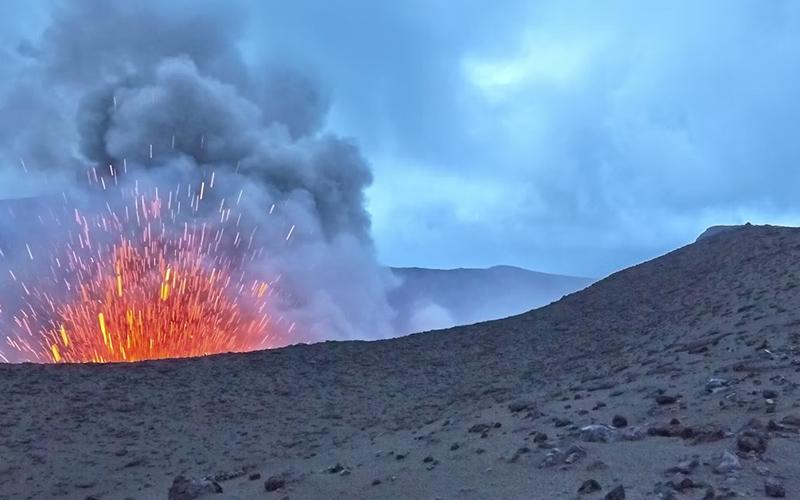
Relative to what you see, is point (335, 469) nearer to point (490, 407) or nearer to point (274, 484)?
point (274, 484)

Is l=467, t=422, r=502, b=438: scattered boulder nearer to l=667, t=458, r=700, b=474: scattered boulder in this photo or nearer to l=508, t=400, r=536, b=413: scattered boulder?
l=508, t=400, r=536, b=413: scattered boulder

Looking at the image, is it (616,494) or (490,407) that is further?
(490,407)

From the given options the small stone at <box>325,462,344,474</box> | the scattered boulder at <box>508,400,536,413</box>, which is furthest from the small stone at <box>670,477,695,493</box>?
the scattered boulder at <box>508,400,536,413</box>

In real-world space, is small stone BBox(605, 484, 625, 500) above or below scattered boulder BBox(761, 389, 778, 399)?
below

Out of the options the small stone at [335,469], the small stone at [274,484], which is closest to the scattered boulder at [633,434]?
the small stone at [335,469]

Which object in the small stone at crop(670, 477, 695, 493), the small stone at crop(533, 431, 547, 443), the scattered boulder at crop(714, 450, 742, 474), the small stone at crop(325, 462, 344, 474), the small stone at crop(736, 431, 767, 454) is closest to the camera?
the small stone at crop(670, 477, 695, 493)

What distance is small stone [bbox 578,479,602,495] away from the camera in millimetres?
6938

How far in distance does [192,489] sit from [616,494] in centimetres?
566

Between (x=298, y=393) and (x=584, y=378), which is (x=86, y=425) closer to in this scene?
(x=298, y=393)

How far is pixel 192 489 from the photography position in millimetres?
9766

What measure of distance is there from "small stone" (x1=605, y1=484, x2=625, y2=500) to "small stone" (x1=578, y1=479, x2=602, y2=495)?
0.38 m

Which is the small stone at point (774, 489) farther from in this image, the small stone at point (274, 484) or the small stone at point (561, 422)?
the small stone at point (274, 484)

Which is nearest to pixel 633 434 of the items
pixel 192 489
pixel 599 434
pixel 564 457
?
pixel 599 434

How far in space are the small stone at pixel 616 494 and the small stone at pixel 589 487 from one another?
1.26 feet
